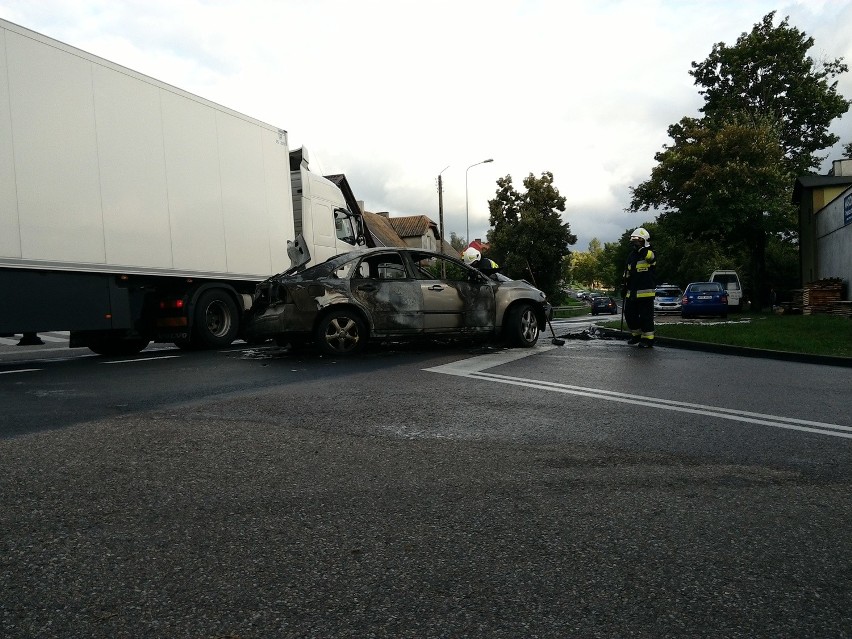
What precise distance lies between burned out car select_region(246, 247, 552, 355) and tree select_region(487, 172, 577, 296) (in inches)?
1470

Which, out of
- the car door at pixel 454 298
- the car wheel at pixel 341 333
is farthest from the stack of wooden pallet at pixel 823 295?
the car wheel at pixel 341 333

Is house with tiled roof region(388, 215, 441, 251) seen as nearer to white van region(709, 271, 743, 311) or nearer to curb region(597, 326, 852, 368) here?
white van region(709, 271, 743, 311)

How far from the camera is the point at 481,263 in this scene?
11594 millimetres

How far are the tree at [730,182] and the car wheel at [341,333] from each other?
24984 mm

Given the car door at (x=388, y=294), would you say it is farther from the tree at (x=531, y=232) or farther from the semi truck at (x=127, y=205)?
the tree at (x=531, y=232)

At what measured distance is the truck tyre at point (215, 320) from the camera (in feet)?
35.5

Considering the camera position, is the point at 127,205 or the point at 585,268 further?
the point at 585,268

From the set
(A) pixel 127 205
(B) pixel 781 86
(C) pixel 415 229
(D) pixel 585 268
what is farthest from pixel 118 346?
(D) pixel 585 268

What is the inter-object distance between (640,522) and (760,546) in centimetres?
46

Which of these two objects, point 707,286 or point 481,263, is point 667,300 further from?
point 481,263

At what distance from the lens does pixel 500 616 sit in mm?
2080

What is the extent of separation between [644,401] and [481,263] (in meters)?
5.98

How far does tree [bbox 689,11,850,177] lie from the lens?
37.3m

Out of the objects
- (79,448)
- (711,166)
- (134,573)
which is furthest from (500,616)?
(711,166)
